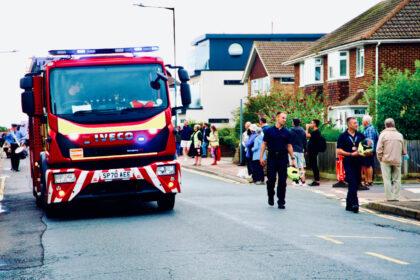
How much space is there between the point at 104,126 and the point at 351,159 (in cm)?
495

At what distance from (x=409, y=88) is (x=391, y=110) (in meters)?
0.90

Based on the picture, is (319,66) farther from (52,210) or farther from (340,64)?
(52,210)

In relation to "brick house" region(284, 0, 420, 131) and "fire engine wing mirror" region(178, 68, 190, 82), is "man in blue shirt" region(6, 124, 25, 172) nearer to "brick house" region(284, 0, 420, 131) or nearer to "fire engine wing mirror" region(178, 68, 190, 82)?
"brick house" region(284, 0, 420, 131)

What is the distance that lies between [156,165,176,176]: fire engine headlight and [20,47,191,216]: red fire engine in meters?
0.02

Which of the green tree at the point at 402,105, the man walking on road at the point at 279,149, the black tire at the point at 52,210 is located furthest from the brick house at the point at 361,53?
the black tire at the point at 52,210

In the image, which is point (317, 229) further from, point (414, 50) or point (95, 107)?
point (414, 50)

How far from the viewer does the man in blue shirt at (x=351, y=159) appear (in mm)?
12828

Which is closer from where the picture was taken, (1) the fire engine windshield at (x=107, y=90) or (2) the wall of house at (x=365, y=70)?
(1) the fire engine windshield at (x=107, y=90)

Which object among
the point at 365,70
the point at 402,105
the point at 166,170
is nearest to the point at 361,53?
the point at 365,70

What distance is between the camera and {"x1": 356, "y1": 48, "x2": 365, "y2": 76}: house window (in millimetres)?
32156

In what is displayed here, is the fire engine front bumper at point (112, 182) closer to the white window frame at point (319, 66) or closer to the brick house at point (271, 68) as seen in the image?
the white window frame at point (319, 66)

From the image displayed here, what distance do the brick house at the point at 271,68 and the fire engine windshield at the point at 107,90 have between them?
3673cm

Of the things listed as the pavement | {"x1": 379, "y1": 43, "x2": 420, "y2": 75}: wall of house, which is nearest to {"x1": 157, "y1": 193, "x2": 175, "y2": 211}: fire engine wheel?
the pavement

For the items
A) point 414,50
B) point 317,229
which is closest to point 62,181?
point 317,229
